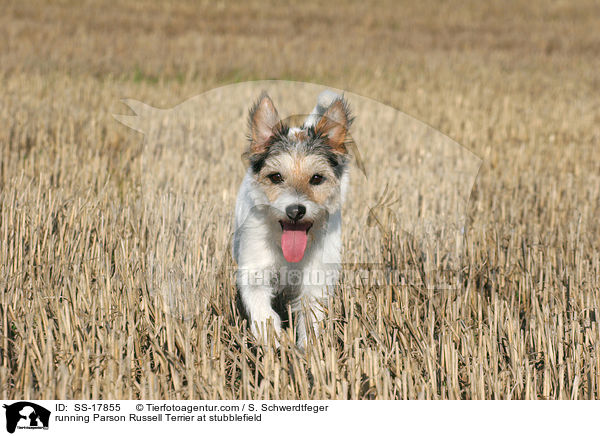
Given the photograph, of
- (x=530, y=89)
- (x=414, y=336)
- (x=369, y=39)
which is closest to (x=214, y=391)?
(x=414, y=336)

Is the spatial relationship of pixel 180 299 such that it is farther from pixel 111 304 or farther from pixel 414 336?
pixel 414 336

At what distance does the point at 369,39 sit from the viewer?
1698cm

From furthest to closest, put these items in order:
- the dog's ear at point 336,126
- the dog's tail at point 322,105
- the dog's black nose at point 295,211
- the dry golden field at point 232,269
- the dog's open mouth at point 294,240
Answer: the dog's tail at point 322,105
the dog's ear at point 336,126
the dog's open mouth at point 294,240
the dog's black nose at point 295,211
the dry golden field at point 232,269

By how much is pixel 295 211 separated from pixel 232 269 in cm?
88

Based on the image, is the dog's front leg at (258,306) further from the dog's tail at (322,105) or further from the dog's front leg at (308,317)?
the dog's tail at (322,105)

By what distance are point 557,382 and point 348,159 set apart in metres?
1.39

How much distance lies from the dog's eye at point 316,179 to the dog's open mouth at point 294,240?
206 mm

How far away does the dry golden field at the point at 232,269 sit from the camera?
95.8 inches

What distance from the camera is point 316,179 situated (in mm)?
2771

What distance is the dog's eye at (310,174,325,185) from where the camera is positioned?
2.75 m
